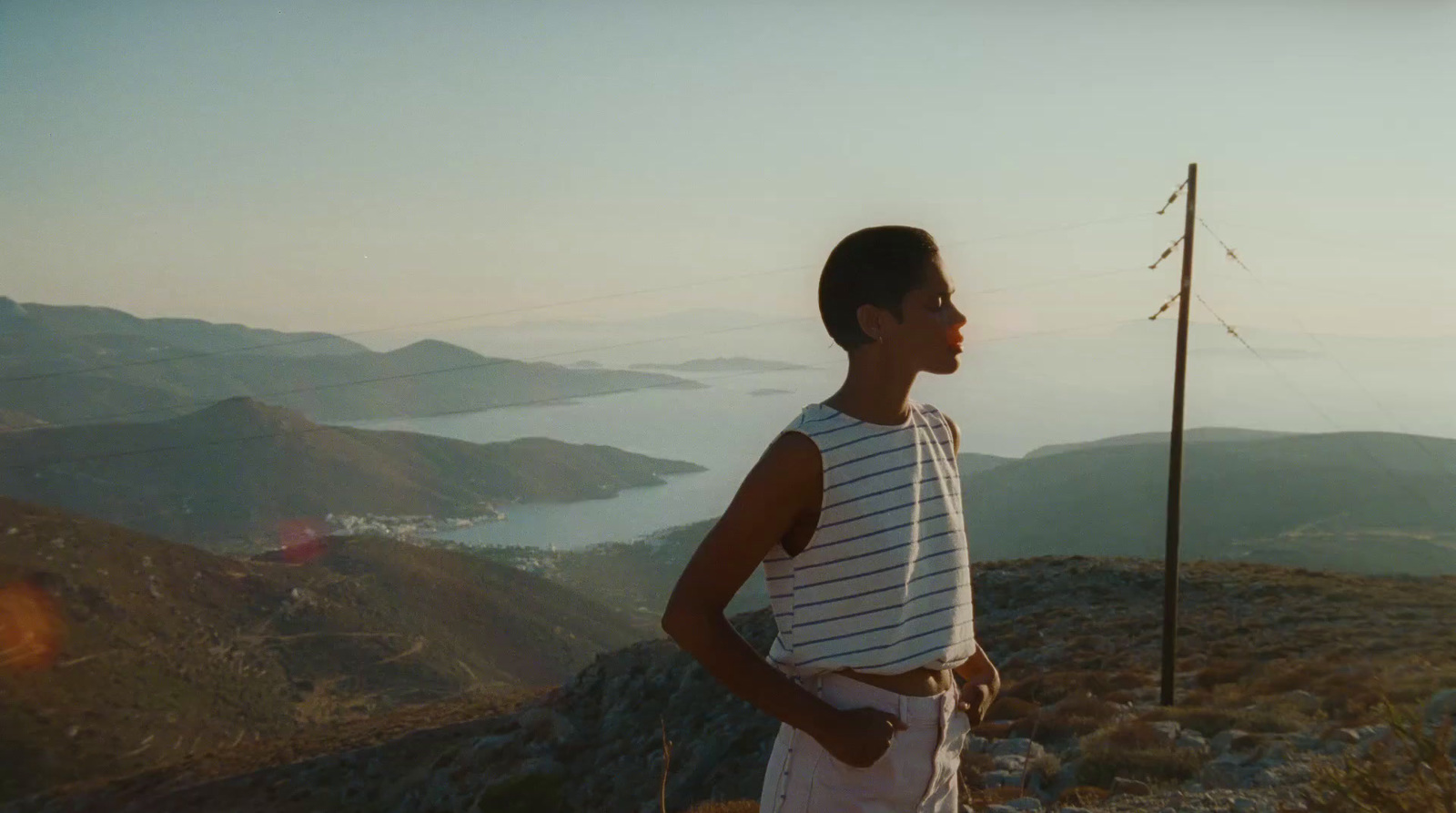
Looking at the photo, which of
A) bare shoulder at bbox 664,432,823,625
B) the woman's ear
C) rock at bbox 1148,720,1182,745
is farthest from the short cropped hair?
rock at bbox 1148,720,1182,745

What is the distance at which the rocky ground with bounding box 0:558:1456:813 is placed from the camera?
41.0 ft

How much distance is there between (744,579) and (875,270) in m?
0.74

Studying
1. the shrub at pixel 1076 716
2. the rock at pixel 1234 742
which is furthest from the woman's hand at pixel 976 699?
the shrub at pixel 1076 716

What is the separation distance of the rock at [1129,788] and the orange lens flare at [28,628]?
78.7 m

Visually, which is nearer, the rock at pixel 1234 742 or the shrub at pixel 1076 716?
the rock at pixel 1234 742

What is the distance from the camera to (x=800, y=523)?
7.88 feet

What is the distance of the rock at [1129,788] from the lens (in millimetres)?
10938

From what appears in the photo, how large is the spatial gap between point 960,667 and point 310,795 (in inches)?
1672

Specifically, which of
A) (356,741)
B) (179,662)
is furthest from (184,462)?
(356,741)

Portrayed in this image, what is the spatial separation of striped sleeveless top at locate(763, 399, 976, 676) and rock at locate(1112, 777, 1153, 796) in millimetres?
9549

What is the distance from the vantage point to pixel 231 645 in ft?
272

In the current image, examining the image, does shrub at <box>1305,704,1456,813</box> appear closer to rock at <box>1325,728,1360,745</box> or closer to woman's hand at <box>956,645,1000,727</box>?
woman's hand at <box>956,645,1000,727</box>

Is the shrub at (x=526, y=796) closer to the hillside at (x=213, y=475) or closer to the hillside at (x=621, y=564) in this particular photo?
the hillside at (x=621, y=564)

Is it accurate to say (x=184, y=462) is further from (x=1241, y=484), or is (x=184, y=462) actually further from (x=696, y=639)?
(x=696, y=639)
